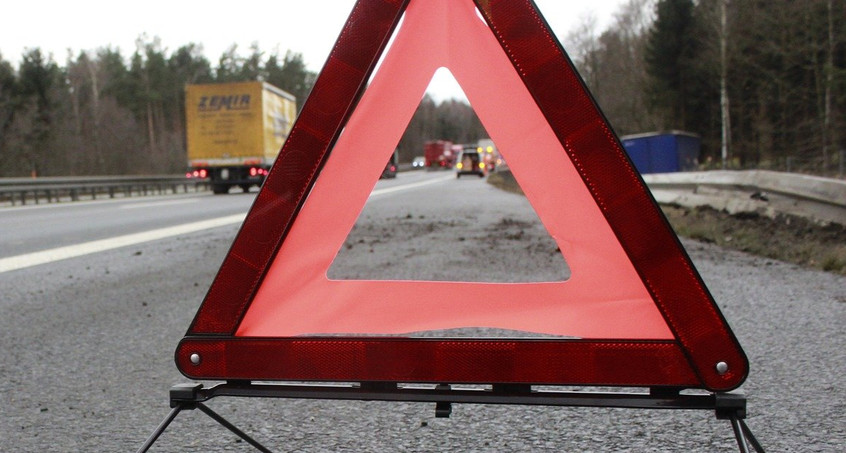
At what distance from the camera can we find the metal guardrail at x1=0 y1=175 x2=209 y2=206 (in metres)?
24.5

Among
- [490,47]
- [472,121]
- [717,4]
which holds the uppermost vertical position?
[717,4]

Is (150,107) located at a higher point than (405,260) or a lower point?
higher

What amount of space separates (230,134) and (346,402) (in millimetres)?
28306

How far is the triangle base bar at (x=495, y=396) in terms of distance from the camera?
1.82 m

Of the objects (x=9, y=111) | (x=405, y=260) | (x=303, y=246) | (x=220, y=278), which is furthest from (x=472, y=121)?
(x=9, y=111)

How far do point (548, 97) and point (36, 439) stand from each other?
7.05 ft

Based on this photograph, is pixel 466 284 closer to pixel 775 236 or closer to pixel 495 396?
pixel 495 396

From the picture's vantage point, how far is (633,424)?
2846mm

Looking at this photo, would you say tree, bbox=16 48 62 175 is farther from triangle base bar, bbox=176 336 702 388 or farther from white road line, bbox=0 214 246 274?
triangle base bar, bbox=176 336 702 388

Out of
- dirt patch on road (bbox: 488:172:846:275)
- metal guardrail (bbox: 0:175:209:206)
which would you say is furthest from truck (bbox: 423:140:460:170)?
dirt patch on road (bbox: 488:172:846:275)

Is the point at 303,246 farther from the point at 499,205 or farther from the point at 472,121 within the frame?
the point at 499,205

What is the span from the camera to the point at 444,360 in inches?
74.0

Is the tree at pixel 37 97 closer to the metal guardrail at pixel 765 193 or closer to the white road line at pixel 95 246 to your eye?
the white road line at pixel 95 246

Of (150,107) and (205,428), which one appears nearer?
(205,428)
